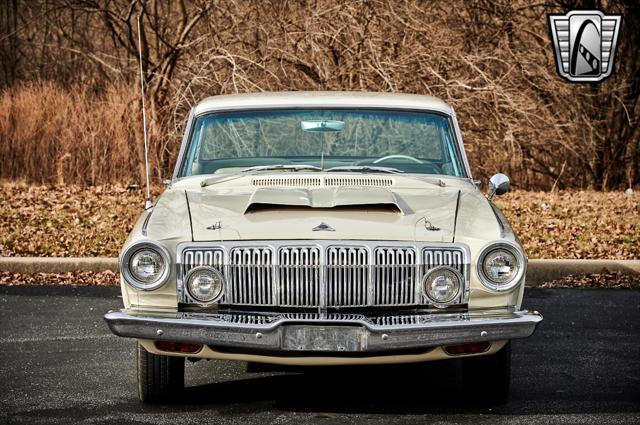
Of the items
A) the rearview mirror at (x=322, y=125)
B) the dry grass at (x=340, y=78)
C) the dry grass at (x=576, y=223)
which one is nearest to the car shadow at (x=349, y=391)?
the rearview mirror at (x=322, y=125)

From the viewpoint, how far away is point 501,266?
532 centimetres

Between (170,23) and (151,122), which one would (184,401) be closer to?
(151,122)

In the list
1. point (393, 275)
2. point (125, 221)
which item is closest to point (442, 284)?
point (393, 275)

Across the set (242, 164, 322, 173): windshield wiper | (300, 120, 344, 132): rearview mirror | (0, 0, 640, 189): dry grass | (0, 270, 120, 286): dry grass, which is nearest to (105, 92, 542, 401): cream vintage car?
(242, 164, 322, 173): windshield wiper

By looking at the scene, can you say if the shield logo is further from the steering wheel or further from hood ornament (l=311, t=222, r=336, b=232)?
hood ornament (l=311, t=222, r=336, b=232)

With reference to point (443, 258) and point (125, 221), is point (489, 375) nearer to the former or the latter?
point (443, 258)

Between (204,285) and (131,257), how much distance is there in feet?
1.25

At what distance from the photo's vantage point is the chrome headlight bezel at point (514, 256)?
526 cm

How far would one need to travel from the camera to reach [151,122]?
17.9 meters

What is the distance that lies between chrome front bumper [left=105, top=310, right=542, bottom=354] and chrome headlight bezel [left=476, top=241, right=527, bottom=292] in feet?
0.53

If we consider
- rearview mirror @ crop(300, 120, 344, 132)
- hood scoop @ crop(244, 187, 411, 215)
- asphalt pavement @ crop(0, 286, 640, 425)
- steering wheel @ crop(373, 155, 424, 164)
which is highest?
rearview mirror @ crop(300, 120, 344, 132)

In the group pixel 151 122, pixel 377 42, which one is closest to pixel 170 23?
pixel 151 122

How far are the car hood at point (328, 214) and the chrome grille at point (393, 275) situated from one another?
0.08 m

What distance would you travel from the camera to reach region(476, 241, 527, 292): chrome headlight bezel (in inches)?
207
